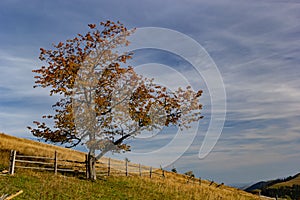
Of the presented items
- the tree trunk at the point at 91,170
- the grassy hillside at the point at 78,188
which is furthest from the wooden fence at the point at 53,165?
the grassy hillside at the point at 78,188

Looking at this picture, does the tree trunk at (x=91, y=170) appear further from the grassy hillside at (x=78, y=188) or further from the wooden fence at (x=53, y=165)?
the grassy hillside at (x=78, y=188)

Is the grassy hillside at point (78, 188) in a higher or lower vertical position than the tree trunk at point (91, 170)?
lower

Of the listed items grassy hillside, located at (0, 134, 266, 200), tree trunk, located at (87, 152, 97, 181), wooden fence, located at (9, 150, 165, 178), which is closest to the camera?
grassy hillside, located at (0, 134, 266, 200)

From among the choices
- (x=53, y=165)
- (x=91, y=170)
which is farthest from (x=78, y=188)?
(x=53, y=165)

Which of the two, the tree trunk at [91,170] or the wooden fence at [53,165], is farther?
the tree trunk at [91,170]

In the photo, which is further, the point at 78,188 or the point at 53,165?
the point at 53,165

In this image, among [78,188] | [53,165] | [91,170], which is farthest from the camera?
[53,165]

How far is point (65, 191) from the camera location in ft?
66.8

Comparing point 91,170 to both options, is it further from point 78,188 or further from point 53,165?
point 78,188

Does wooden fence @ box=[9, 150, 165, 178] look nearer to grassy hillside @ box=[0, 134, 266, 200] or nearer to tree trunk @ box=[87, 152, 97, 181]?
tree trunk @ box=[87, 152, 97, 181]

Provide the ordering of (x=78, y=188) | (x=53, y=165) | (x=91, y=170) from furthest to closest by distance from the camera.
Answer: (x=53, y=165), (x=91, y=170), (x=78, y=188)

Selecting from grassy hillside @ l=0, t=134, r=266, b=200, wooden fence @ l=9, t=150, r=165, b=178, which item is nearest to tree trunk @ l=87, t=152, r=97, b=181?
wooden fence @ l=9, t=150, r=165, b=178

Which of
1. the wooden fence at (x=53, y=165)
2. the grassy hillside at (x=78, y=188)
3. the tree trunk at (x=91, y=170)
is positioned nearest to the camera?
the grassy hillside at (x=78, y=188)

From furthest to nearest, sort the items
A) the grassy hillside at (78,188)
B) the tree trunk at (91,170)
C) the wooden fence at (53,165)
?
the tree trunk at (91,170)
the wooden fence at (53,165)
the grassy hillside at (78,188)
